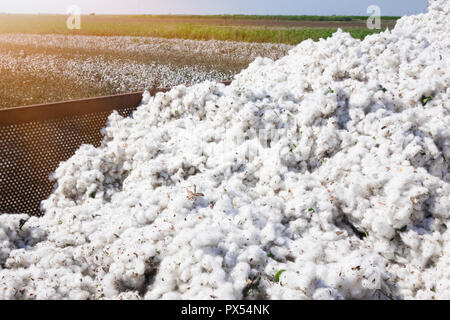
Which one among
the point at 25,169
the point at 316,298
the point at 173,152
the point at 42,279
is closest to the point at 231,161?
the point at 173,152

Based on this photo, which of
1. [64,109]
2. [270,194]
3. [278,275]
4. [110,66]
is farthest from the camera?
[110,66]

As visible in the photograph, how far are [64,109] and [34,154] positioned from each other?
1.76 feet

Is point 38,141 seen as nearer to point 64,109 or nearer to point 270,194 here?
point 64,109

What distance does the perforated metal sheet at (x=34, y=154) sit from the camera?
321 cm

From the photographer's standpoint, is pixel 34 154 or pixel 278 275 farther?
pixel 34 154

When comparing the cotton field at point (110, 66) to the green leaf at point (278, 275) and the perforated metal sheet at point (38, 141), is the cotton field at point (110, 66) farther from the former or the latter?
the green leaf at point (278, 275)

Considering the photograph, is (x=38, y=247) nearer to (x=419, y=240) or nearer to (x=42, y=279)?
(x=42, y=279)

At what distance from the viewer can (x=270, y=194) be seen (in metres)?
2.90

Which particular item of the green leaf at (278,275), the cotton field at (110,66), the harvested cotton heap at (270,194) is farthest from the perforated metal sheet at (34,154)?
the cotton field at (110,66)

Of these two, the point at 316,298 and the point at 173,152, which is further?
the point at 173,152

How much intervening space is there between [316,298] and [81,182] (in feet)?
8.10

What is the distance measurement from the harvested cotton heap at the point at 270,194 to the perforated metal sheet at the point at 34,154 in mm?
195

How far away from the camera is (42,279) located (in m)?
2.15

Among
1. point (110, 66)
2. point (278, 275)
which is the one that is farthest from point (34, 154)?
point (110, 66)
